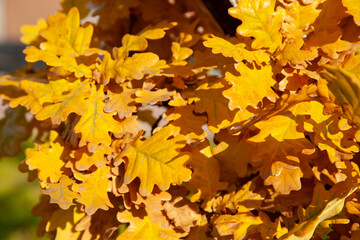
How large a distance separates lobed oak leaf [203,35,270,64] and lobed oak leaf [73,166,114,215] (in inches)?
12.3

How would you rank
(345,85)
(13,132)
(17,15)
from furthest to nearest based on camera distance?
(17,15)
(13,132)
(345,85)

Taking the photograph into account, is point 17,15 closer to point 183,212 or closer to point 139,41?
point 139,41

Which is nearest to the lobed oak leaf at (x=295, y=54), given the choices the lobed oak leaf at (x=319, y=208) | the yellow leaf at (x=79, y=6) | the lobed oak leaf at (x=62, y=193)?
the lobed oak leaf at (x=319, y=208)

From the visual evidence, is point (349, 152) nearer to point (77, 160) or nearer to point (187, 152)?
point (187, 152)

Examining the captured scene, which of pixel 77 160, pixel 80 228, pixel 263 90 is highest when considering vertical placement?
pixel 263 90

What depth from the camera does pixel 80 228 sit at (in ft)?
3.29

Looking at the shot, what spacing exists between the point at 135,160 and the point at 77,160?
0.12 meters

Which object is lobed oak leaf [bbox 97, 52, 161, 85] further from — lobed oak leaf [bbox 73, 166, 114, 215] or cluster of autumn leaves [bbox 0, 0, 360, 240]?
lobed oak leaf [bbox 73, 166, 114, 215]

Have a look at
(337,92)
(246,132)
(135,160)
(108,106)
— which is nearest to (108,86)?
(108,106)

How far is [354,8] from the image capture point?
0.83 metres

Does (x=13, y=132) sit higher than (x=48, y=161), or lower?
lower

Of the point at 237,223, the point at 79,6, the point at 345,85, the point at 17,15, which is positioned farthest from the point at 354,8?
the point at 17,15

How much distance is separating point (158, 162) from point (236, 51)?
243 millimetres

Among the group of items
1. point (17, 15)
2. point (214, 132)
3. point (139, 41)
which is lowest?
point (17, 15)
